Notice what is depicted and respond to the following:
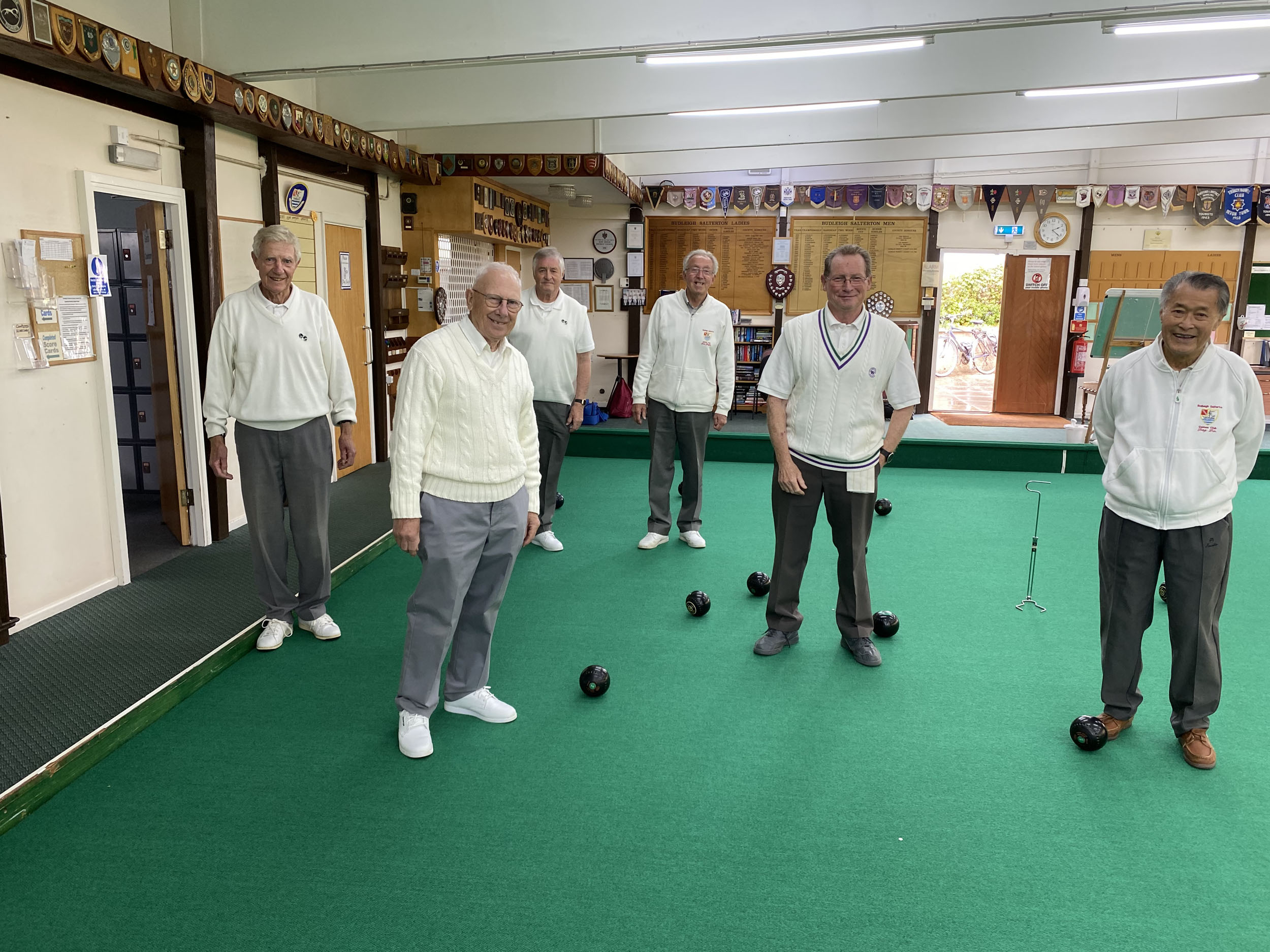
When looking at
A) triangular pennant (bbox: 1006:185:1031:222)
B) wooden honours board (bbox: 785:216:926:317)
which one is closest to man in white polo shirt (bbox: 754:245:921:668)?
wooden honours board (bbox: 785:216:926:317)

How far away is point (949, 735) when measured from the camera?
301 centimetres

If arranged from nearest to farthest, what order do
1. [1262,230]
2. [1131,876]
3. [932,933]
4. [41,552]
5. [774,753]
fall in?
[932,933] → [1131,876] → [774,753] → [41,552] → [1262,230]

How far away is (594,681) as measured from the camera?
3.23 m

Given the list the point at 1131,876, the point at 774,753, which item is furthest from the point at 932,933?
the point at 774,753

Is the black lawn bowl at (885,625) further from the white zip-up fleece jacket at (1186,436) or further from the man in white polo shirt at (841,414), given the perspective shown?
the white zip-up fleece jacket at (1186,436)

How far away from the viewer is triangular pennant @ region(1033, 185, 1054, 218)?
9.82 meters

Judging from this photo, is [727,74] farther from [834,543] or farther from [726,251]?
[726,251]

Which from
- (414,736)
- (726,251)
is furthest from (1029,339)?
(414,736)

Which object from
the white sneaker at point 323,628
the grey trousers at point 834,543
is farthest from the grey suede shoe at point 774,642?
the white sneaker at point 323,628

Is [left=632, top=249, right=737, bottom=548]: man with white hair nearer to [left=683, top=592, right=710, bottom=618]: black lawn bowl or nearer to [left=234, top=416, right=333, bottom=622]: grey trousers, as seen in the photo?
[left=683, top=592, right=710, bottom=618]: black lawn bowl

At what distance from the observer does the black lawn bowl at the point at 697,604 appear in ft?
13.5

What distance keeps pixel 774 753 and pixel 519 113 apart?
4.74 m

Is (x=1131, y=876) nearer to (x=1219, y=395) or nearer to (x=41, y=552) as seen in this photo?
(x=1219, y=395)

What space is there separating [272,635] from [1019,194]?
31.2ft
